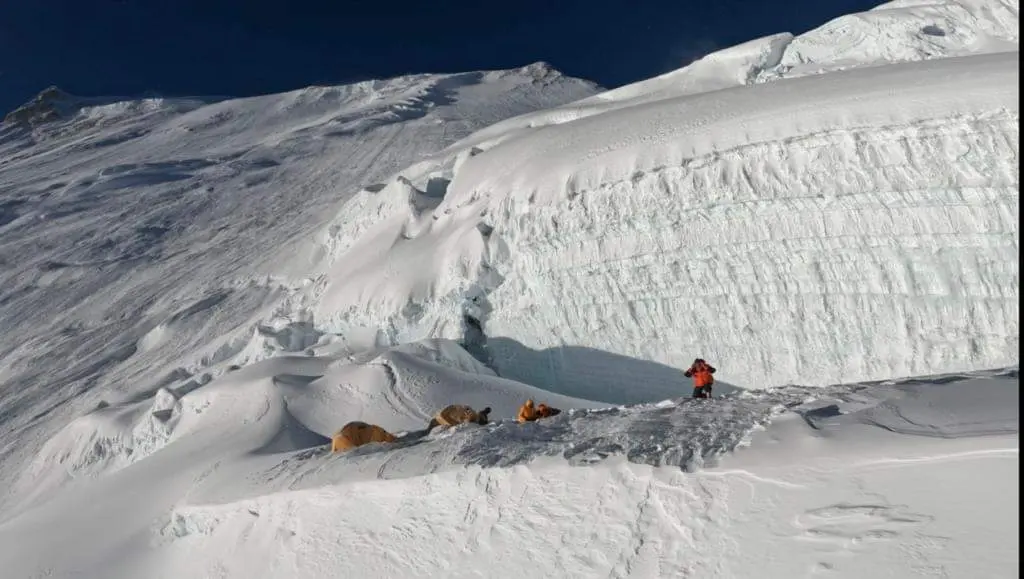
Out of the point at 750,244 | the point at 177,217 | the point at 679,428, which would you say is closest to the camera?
the point at 679,428

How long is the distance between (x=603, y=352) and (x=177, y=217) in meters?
25.8

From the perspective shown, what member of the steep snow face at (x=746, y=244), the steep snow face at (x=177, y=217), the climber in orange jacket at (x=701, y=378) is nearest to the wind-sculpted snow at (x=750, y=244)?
the steep snow face at (x=746, y=244)

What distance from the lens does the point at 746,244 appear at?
47.7 ft

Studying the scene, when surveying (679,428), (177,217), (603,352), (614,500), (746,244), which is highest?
(177,217)

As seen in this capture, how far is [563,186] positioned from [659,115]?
9.08 ft

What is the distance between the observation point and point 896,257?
13219 millimetres

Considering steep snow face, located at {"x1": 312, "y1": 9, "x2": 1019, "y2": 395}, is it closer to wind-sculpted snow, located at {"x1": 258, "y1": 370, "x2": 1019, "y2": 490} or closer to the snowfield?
the snowfield

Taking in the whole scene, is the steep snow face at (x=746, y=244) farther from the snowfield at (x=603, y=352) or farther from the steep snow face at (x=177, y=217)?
the steep snow face at (x=177, y=217)

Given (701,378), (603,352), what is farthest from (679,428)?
(603,352)

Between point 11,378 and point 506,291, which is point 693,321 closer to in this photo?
point 506,291

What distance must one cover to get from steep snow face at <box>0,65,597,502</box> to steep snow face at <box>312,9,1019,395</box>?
18.2 feet

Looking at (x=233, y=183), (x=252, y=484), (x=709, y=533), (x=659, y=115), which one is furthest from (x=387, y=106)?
(x=709, y=533)

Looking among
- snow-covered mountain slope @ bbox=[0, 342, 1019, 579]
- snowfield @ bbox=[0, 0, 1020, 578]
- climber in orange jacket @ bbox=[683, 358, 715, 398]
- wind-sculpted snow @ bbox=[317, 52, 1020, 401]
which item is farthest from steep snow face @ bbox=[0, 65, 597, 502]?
climber in orange jacket @ bbox=[683, 358, 715, 398]

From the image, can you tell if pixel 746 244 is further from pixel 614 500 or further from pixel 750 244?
pixel 614 500
